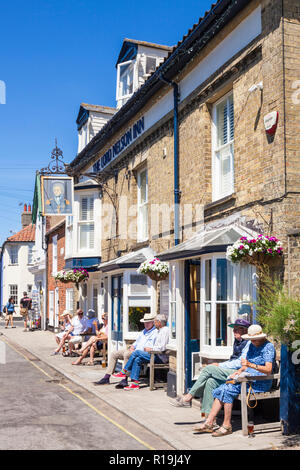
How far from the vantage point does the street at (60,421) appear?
684cm

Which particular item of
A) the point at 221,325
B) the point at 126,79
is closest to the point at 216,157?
the point at 221,325

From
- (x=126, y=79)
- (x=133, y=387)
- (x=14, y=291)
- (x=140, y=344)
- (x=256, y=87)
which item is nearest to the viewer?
(x=256, y=87)

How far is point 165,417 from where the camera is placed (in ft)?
27.4

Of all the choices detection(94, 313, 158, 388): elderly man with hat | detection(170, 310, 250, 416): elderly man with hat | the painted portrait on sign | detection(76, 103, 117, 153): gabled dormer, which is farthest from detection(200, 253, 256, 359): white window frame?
detection(76, 103, 117, 153): gabled dormer

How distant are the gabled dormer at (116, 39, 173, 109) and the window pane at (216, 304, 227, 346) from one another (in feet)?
30.3

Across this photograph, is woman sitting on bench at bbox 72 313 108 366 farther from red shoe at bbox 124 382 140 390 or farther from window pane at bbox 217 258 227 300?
window pane at bbox 217 258 227 300

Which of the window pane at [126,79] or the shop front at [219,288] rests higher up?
the window pane at [126,79]

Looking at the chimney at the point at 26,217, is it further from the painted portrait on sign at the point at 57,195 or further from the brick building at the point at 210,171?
the brick building at the point at 210,171

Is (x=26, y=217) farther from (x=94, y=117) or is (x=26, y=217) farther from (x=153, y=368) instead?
(x=153, y=368)

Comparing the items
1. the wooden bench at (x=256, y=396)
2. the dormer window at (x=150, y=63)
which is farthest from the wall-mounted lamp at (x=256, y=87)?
the dormer window at (x=150, y=63)

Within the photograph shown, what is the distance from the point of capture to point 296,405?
6.96 metres

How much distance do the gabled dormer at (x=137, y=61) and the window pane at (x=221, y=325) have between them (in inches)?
364

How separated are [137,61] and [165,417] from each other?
37.8 feet
